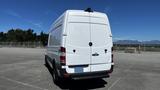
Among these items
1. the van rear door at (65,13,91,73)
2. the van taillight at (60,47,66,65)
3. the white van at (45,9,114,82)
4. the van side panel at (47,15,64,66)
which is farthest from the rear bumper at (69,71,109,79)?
the van side panel at (47,15,64,66)

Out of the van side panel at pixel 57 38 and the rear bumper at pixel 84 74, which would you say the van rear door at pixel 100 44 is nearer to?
the rear bumper at pixel 84 74

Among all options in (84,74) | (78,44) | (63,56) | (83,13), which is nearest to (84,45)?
(78,44)

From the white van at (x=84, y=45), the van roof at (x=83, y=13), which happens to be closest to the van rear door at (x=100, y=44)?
the white van at (x=84, y=45)

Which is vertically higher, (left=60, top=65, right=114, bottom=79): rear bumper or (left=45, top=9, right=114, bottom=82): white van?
(left=45, top=9, right=114, bottom=82): white van

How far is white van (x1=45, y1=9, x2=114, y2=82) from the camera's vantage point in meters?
7.06

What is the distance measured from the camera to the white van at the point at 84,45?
7059 mm

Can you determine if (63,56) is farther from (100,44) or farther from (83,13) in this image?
(83,13)

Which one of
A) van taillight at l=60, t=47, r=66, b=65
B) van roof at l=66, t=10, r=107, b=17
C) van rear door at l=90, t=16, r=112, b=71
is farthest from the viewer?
van rear door at l=90, t=16, r=112, b=71

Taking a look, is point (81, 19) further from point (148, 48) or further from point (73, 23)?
point (148, 48)

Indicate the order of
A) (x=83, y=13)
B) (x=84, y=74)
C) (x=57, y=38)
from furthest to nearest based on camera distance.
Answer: (x=57, y=38)
(x=83, y=13)
(x=84, y=74)

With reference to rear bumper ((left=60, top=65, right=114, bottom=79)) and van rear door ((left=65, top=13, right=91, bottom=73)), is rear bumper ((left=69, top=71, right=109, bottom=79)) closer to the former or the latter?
rear bumper ((left=60, top=65, right=114, bottom=79))

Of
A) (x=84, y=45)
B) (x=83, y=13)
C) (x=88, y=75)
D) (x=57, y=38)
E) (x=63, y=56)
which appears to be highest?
(x=83, y=13)

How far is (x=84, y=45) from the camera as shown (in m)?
7.32

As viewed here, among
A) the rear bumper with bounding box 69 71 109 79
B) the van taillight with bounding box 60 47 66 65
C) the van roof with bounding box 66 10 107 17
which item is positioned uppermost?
the van roof with bounding box 66 10 107 17
